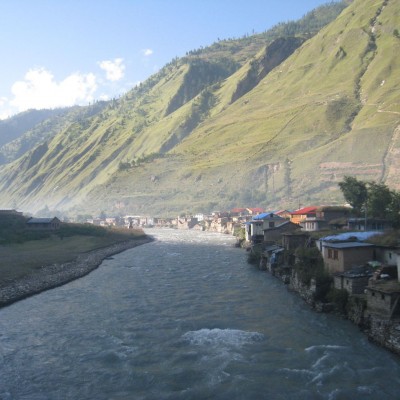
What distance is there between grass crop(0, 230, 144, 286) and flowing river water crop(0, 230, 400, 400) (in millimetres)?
8647

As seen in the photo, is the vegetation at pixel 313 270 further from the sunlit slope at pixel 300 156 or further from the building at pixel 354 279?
the sunlit slope at pixel 300 156

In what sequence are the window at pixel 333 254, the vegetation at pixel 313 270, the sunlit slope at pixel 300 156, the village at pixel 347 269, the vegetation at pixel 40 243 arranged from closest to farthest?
the village at pixel 347 269 → the vegetation at pixel 313 270 → the window at pixel 333 254 → the vegetation at pixel 40 243 → the sunlit slope at pixel 300 156

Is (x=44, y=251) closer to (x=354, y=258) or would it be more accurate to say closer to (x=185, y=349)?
(x=185, y=349)

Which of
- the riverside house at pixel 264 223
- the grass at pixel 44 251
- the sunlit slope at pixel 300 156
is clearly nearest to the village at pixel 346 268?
the riverside house at pixel 264 223

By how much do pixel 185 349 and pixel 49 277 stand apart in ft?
88.4

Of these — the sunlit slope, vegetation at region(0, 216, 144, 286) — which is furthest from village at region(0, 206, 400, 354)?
the sunlit slope

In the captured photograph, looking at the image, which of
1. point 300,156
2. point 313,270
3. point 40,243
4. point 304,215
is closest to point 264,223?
point 304,215

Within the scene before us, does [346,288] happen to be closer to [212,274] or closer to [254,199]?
[212,274]

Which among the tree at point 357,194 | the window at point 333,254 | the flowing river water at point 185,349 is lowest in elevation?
the flowing river water at point 185,349

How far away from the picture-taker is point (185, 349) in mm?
25156

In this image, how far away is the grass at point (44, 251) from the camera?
4867 centimetres

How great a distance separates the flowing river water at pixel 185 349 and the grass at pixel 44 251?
28.4 feet

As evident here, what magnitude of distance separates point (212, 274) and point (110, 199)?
15290 centimetres

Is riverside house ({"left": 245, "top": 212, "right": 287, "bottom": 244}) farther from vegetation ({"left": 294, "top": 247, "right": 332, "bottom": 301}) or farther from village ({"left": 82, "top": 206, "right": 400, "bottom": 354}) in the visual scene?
Answer: vegetation ({"left": 294, "top": 247, "right": 332, "bottom": 301})
